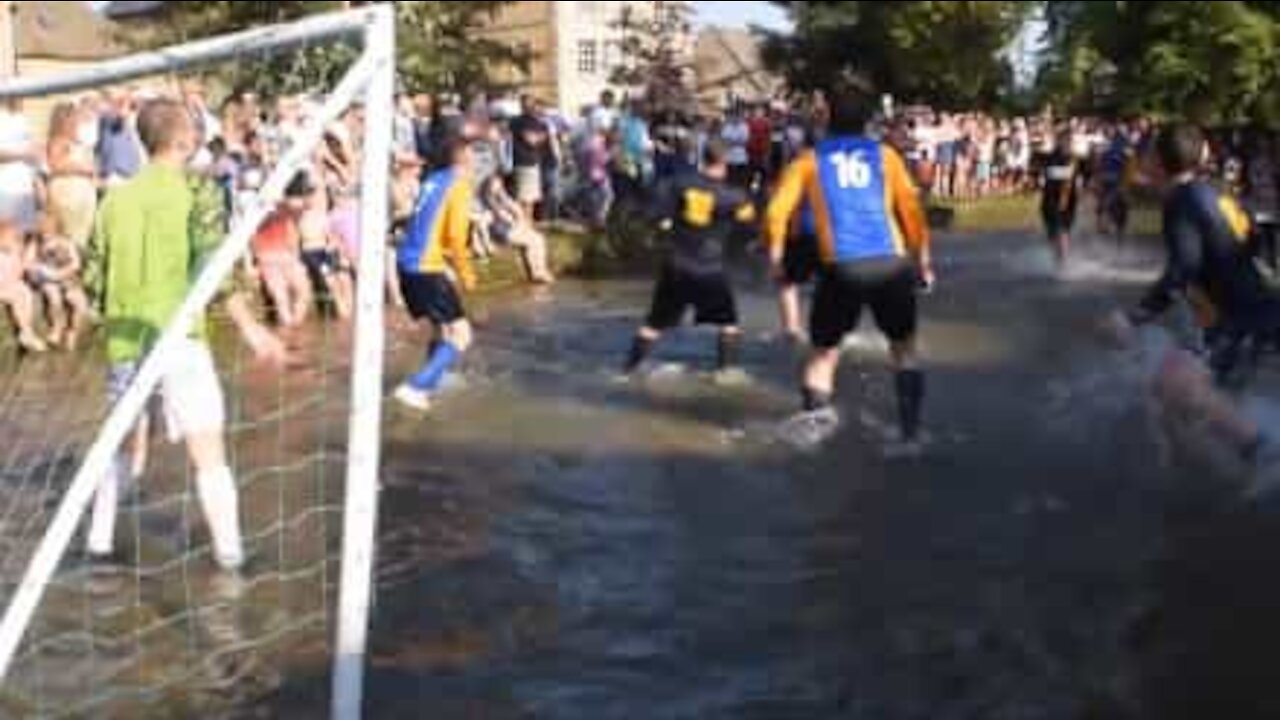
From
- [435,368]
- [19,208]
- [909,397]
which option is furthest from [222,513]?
[19,208]

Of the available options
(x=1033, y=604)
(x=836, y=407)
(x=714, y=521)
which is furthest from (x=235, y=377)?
(x=1033, y=604)

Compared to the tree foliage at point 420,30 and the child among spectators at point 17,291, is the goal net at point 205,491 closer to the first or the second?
the child among spectators at point 17,291

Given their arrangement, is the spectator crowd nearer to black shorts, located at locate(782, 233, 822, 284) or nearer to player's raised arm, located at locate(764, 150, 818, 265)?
black shorts, located at locate(782, 233, 822, 284)

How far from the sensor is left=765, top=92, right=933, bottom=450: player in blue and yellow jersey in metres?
10.8

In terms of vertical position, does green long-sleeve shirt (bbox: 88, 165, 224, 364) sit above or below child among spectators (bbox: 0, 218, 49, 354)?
above

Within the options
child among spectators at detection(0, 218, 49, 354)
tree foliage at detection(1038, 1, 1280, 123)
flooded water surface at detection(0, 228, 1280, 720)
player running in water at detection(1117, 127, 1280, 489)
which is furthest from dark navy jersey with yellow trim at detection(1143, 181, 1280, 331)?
tree foliage at detection(1038, 1, 1280, 123)

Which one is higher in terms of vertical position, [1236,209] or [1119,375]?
[1236,209]

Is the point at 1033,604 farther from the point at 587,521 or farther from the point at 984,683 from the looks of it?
the point at 587,521

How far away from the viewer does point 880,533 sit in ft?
30.1

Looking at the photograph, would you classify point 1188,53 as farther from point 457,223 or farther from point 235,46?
point 235,46

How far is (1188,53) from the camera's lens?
34.2 m

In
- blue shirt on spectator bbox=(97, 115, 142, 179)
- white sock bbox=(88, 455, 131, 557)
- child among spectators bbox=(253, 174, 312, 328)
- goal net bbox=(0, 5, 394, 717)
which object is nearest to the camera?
goal net bbox=(0, 5, 394, 717)

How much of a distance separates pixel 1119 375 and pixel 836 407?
6.30 ft

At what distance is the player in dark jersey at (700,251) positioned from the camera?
44.8 feet
